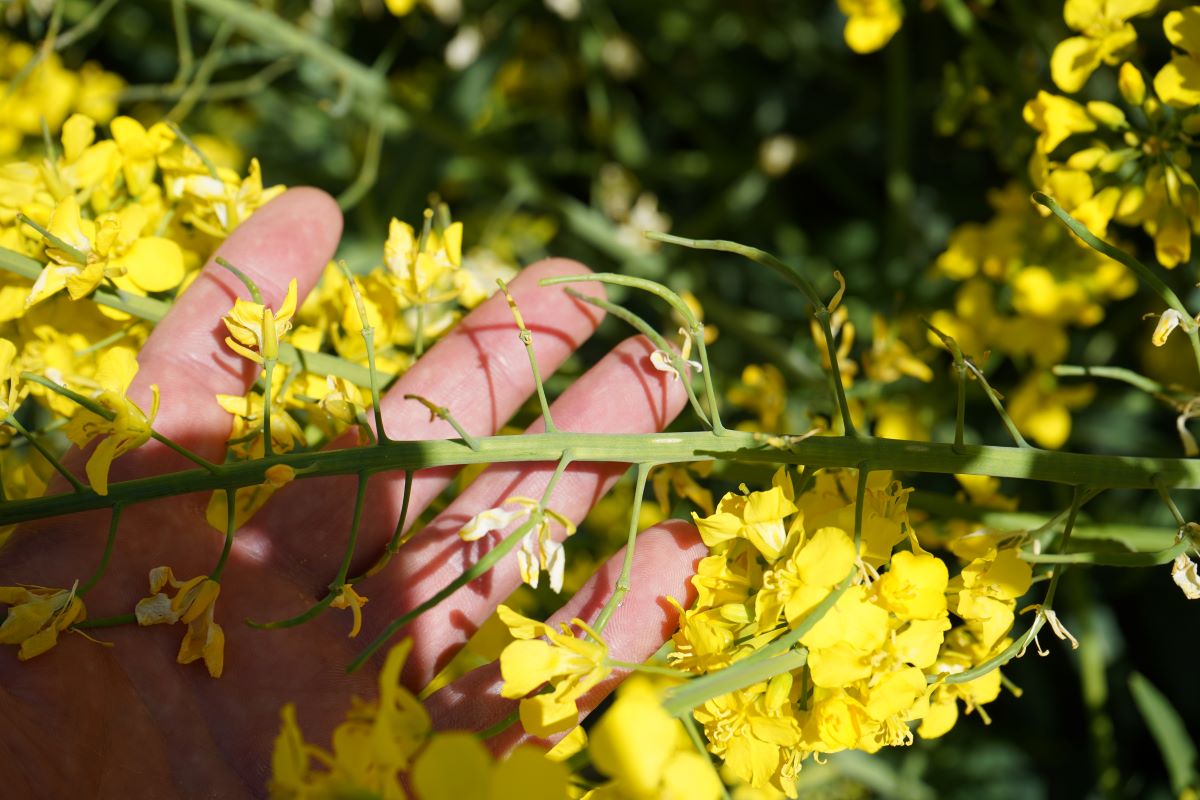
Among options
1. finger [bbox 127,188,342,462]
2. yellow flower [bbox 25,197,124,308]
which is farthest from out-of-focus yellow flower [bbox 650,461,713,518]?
yellow flower [bbox 25,197,124,308]

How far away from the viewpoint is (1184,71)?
0.93 metres

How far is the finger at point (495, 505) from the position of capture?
1062 millimetres

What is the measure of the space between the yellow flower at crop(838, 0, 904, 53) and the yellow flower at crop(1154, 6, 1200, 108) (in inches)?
12.0

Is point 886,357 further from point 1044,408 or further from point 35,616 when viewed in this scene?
point 35,616

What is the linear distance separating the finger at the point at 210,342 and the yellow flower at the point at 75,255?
14cm

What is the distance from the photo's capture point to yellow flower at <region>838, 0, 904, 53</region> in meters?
1.15

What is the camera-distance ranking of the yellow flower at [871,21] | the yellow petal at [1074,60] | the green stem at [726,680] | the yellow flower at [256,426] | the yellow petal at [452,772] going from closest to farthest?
the yellow petal at [452,772], the green stem at [726,680], the yellow flower at [256,426], the yellow petal at [1074,60], the yellow flower at [871,21]

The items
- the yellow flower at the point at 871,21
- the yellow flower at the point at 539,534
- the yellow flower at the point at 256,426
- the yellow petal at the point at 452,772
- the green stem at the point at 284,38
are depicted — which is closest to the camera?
the yellow petal at the point at 452,772

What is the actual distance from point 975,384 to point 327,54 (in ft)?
3.20

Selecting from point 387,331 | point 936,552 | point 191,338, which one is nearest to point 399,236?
point 387,331

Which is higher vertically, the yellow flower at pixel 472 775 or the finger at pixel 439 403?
the yellow flower at pixel 472 775

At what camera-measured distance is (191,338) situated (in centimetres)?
108

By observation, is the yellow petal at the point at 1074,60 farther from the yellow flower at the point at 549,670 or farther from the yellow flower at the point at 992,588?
the yellow flower at the point at 549,670

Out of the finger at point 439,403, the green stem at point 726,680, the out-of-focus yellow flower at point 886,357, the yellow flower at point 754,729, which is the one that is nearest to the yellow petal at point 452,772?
the green stem at point 726,680
